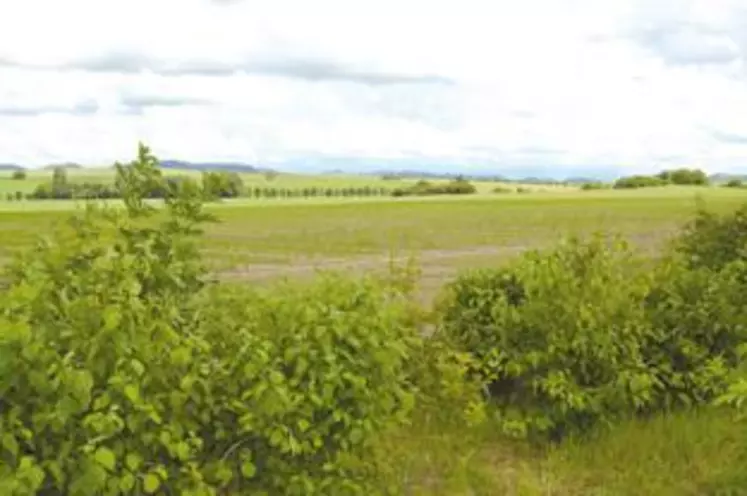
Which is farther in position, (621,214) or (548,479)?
(621,214)

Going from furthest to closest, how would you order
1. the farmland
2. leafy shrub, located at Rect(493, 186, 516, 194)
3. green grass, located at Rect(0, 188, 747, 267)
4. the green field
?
1. leafy shrub, located at Rect(493, 186, 516, 194)
2. green grass, located at Rect(0, 188, 747, 267)
3. the green field
4. the farmland

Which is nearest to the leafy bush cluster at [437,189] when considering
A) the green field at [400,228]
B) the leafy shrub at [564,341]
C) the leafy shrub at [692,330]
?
the green field at [400,228]

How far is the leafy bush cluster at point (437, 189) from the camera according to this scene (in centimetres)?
2977

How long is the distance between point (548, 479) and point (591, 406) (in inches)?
23.4

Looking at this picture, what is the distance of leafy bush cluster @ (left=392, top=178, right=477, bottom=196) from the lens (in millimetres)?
29775

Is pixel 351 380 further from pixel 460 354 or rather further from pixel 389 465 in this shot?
Answer: pixel 460 354

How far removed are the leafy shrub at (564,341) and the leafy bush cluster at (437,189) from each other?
2267 centimetres

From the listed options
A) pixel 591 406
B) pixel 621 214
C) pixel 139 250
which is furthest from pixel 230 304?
pixel 621 214

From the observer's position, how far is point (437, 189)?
31391mm

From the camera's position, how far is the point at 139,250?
4469 mm

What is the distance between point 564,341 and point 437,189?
25206 mm

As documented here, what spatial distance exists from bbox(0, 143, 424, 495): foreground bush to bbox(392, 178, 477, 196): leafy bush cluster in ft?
81.3

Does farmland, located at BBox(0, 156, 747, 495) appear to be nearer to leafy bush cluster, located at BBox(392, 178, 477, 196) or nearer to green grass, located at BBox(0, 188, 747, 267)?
green grass, located at BBox(0, 188, 747, 267)

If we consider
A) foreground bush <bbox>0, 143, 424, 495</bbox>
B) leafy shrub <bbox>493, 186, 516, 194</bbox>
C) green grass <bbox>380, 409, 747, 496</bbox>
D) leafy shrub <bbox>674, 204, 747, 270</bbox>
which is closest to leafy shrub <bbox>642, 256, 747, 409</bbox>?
green grass <bbox>380, 409, 747, 496</bbox>
